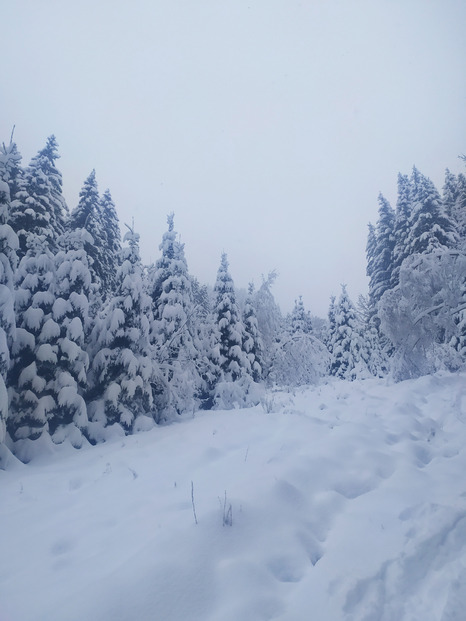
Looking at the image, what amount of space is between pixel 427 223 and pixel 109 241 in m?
23.0

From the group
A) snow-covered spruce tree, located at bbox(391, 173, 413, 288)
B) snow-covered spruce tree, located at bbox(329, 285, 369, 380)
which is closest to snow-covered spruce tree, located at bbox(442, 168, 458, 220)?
snow-covered spruce tree, located at bbox(391, 173, 413, 288)

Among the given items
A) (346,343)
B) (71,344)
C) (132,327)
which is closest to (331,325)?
(346,343)

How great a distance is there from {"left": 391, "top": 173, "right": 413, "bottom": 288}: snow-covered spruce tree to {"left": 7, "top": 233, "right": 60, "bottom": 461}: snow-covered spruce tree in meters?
21.1

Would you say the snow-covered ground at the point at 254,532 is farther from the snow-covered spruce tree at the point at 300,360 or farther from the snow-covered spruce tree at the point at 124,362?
the snow-covered spruce tree at the point at 300,360

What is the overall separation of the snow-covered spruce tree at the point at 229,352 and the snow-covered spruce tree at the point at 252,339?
532 millimetres

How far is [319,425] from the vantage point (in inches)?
279

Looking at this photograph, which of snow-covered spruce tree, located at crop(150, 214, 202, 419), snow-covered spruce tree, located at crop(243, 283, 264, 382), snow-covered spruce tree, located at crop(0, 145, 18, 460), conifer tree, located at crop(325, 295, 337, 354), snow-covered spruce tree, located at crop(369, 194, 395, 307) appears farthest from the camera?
conifer tree, located at crop(325, 295, 337, 354)

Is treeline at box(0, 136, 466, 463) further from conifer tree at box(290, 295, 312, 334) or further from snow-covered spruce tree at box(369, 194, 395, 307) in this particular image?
conifer tree at box(290, 295, 312, 334)

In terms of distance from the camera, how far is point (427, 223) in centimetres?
2156

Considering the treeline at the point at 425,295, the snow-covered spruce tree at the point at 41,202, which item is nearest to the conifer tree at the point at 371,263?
the treeline at the point at 425,295

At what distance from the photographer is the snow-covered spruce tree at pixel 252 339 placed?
1802cm

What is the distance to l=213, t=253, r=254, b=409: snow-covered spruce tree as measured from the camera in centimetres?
1584

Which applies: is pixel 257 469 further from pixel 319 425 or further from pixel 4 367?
pixel 4 367

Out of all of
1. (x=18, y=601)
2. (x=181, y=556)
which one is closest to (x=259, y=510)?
(x=181, y=556)
